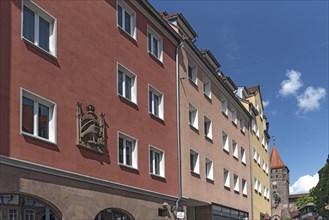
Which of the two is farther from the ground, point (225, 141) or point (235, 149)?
point (225, 141)

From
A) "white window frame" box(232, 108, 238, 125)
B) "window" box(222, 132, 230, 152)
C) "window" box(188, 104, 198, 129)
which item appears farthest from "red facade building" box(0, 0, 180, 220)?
"white window frame" box(232, 108, 238, 125)

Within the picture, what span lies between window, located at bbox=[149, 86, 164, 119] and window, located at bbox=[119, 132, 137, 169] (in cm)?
255

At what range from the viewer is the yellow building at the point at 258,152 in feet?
139

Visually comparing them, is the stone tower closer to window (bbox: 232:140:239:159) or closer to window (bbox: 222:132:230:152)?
window (bbox: 232:140:239:159)

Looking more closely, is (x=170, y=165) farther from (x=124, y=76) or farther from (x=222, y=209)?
(x=222, y=209)

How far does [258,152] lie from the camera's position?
46.2 m

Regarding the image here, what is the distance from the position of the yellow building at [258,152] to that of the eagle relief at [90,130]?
25.2 meters

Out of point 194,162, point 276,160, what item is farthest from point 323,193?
point 194,162

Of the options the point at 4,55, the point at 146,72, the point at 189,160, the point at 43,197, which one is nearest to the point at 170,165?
the point at 189,160

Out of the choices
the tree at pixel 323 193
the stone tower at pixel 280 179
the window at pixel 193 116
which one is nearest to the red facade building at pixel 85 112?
the window at pixel 193 116

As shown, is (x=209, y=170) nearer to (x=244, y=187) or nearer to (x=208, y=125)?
(x=208, y=125)

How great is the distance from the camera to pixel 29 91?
45.7ft

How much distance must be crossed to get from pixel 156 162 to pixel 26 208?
937 centimetres

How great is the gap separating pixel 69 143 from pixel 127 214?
480 cm
